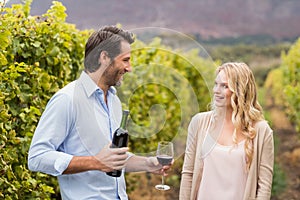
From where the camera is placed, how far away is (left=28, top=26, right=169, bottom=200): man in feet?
7.65

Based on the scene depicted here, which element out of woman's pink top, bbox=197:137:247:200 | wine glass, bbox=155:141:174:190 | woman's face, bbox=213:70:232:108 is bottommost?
woman's pink top, bbox=197:137:247:200

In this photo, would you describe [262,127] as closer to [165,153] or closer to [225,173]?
[225,173]

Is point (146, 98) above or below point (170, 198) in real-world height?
above

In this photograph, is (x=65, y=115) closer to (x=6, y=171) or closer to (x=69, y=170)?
(x=69, y=170)

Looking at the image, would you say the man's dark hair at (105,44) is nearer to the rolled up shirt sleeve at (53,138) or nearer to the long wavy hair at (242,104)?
the rolled up shirt sleeve at (53,138)

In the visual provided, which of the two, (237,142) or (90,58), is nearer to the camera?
(90,58)

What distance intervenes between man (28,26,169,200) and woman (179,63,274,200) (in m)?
0.67

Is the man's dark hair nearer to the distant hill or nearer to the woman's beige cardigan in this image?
the woman's beige cardigan

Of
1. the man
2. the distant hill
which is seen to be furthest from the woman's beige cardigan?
the distant hill

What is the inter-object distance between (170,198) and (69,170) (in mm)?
3744

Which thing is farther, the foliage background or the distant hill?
the distant hill

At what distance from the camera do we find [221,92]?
2.98 m

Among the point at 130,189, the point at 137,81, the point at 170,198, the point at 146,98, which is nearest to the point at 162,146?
the point at 137,81

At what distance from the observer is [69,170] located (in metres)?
2.35
